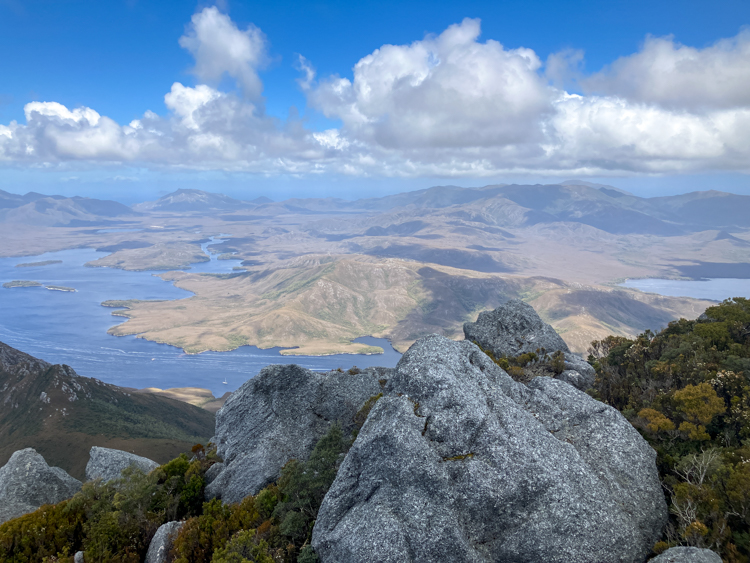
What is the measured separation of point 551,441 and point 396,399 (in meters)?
10.7

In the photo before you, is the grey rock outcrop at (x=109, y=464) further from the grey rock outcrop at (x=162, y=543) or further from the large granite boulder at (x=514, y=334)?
the large granite boulder at (x=514, y=334)

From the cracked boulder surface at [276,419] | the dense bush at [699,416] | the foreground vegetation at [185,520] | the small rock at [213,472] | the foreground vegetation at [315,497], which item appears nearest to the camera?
the dense bush at [699,416]

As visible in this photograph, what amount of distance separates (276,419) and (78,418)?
132 meters

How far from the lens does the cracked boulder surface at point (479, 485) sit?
22.2 metres

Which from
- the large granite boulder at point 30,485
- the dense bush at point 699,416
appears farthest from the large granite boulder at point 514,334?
the large granite boulder at point 30,485

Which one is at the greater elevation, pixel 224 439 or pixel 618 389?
pixel 618 389

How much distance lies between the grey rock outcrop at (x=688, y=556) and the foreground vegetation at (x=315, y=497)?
1.96 m

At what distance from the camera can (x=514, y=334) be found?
57406 millimetres

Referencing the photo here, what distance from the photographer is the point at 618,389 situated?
40.8 meters

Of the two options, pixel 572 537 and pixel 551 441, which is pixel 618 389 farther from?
pixel 572 537

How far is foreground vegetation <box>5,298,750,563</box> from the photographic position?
76.6ft

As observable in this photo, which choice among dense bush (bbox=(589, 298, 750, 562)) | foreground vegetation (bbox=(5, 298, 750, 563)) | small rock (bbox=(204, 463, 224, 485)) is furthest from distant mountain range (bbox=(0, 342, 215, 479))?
dense bush (bbox=(589, 298, 750, 562))

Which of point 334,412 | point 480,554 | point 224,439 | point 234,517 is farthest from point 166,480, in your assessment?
point 480,554

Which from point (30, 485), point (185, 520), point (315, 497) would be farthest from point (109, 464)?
point (315, 497)
